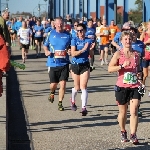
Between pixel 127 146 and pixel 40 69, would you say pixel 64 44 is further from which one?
pixel 40 69

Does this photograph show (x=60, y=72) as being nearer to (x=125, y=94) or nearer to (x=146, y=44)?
(x=146, y=44)

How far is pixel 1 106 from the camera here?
11070 millimetres

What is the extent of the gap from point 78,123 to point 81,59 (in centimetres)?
167

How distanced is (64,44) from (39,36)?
17099 millimetres

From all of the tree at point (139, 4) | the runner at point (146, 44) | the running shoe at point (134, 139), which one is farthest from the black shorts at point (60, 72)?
the tree at point (139, 4)

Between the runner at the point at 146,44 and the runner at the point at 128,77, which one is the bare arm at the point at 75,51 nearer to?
the runner at the point at 146,44

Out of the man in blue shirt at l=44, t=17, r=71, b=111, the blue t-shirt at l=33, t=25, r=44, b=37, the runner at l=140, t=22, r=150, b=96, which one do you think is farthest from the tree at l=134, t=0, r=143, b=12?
the man in blue shirt at l=44, t=17, r=71, b=111

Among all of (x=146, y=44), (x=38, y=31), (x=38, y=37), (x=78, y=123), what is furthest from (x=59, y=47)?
(x=38, y=31)

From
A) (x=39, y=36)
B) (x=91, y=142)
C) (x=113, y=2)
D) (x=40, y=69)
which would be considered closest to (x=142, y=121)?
(x=91, y=142)

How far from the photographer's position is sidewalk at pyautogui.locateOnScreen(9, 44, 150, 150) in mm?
8766

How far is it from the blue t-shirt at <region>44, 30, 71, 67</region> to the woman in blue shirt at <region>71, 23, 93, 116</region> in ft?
0.92

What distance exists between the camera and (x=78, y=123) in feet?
34.4

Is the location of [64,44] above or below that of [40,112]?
above

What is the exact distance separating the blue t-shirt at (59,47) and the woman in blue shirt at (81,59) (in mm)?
280
